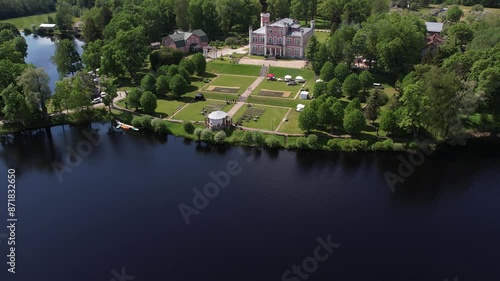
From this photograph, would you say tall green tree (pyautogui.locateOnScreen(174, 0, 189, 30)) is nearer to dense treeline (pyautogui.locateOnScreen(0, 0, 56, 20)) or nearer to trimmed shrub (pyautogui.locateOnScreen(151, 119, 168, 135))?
trimmed shrub (pyautogui.locateOnScreen(151, 119, 168, 135))

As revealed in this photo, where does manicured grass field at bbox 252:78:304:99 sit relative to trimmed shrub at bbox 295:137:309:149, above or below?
above

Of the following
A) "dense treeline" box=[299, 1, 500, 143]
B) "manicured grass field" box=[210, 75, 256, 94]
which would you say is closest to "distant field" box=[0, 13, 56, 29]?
"manicured grass field" box=[210, 75, 256, 94]

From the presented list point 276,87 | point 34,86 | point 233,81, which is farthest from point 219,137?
point 34,86

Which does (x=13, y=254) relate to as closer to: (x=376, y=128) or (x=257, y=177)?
(x=257, y=177)

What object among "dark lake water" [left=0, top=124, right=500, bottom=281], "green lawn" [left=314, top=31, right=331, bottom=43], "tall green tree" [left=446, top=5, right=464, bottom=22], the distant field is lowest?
"dark lake water" [left=0, top=124, right=500, bottom=281]

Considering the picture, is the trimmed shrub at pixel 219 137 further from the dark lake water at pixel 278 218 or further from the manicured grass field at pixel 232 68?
the manicured grass field at pixel 232 68

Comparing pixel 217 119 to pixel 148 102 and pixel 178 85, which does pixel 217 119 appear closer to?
pixel 148 102

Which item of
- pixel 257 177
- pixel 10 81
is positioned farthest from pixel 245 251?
pixel 10 81
